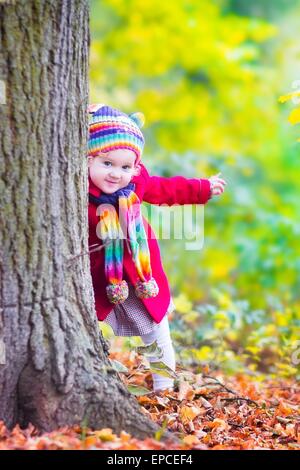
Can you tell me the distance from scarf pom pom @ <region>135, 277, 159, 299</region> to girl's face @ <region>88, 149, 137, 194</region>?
1.58 ft

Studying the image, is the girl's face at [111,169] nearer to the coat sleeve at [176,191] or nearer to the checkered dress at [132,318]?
the coat sleeve at [176,191]

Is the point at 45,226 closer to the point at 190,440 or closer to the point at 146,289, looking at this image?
the point at 146,289

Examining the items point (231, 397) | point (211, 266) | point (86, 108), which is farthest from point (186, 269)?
point (86, 108)

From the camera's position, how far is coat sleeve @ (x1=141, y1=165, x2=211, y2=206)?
364 cm

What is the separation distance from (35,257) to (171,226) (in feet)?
13.3

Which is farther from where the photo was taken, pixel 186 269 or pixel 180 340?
pixel 186 269

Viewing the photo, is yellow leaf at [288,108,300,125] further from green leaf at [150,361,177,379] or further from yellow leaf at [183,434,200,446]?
yellow leaf at [183,434,200,446]

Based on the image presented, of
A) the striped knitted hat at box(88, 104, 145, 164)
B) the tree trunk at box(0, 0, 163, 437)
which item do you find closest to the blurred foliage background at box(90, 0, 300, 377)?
the striped knitted hat at box(88, 104, 145, 164)

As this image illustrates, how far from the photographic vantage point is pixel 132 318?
11.6 ft

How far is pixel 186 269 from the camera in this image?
819cm

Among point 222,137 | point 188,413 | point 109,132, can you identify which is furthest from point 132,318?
point 222,137

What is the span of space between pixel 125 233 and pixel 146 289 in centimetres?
30
